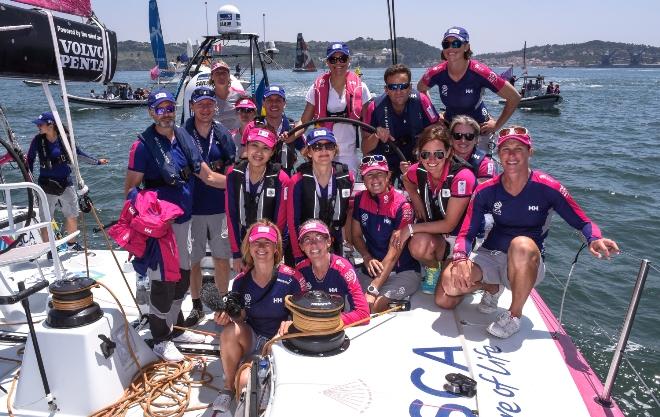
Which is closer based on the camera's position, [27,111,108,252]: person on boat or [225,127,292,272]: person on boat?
[225,127,292,272]: person on boat

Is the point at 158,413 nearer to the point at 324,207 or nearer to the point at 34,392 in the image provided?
the point at 34,392

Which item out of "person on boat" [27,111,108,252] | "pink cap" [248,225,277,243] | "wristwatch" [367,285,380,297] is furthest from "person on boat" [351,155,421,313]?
"person on boat" [27,111,108,252]

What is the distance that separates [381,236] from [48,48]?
8.30 feet

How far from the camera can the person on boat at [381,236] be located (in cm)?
365

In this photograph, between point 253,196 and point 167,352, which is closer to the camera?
point 167,352

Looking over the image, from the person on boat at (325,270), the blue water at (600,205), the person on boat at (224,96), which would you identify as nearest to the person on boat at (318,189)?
the person on boat at (325,270)

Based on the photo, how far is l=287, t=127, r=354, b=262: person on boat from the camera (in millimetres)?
3551

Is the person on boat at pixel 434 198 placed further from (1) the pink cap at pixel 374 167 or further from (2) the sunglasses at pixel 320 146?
(2) the sunglasses at pixel 320 146

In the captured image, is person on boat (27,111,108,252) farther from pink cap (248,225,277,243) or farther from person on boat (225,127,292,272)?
pink cap (248,225,277,243)

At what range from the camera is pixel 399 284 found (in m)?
3.79

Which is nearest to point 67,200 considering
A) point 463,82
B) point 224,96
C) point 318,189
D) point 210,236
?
point 224,96

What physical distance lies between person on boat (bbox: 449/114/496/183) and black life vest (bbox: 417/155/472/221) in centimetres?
14

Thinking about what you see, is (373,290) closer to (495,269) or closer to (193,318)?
(495,269)

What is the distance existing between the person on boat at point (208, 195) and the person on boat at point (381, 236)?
43.3 inches
